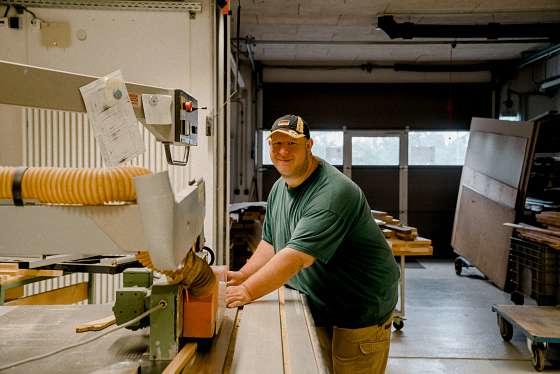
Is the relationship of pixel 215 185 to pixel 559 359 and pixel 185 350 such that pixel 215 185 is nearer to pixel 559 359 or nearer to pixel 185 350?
pixel 185 350

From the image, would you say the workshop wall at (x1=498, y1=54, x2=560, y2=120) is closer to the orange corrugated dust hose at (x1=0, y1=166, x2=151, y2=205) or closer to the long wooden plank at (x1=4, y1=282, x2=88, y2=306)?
the long wooden plank at (x1=4, y1=282, x2=88, y2=306)

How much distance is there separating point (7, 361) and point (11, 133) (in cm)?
226

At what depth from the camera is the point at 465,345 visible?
12.4 feet

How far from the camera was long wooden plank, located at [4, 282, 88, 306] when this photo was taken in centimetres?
220

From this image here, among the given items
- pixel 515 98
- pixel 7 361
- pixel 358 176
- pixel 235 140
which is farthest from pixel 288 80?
pixel 7 361

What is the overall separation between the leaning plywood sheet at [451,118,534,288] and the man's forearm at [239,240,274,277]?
3787 mm

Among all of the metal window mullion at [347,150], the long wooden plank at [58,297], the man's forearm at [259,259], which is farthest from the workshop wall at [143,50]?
the metal window mullion at [347,150]

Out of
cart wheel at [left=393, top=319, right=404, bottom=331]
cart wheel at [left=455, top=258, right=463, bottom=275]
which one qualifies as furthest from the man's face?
cart wheel at [left=455, top=258, right=463, bottom=275]

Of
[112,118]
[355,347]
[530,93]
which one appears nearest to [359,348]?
[355,347]

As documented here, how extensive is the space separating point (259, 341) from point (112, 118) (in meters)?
0.72

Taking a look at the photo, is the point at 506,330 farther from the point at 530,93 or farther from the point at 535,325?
the point at 530,93

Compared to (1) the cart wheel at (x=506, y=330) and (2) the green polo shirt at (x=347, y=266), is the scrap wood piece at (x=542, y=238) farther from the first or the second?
(2) the green polo shirt at (x=347, y=266)

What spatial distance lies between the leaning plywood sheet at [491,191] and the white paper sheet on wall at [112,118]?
189 inches

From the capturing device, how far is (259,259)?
2.08 metres
